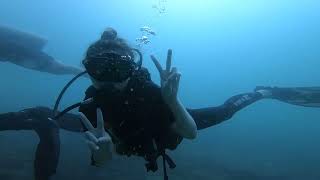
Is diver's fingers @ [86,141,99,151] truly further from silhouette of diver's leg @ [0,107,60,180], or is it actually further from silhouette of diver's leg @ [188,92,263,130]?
silhouette of diver's leg @ [0,107,60,180]

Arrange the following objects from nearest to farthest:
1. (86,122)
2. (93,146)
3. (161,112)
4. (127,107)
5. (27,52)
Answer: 1. (93,146)
2. (86,122)
3. (127,107)
4. (161,112)
5. (27,52)

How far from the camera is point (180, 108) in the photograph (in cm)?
400

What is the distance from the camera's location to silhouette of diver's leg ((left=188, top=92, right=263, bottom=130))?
278 inches

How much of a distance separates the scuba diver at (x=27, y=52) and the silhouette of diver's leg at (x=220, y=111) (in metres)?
8.51

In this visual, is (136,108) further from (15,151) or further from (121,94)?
(15,151)

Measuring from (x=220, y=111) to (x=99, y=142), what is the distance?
4949mm

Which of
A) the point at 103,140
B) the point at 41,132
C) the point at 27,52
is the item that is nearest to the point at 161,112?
the point at 103,140

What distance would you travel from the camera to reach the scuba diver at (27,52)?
1608cm

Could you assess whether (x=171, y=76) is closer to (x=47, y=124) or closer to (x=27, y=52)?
(x=47, y=124)

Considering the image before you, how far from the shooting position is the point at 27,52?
16062mm

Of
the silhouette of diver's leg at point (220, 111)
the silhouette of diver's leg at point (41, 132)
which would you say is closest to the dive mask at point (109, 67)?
the silhouette of diver's leg at point (220, 111)

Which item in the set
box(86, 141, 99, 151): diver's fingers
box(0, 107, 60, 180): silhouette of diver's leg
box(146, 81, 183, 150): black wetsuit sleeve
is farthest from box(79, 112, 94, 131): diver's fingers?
box(0, 107, 60, 180): silhouette of diver's leg

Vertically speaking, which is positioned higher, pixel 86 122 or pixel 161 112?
pixel 86 122

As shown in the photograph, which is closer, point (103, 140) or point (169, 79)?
point (103, 140)
